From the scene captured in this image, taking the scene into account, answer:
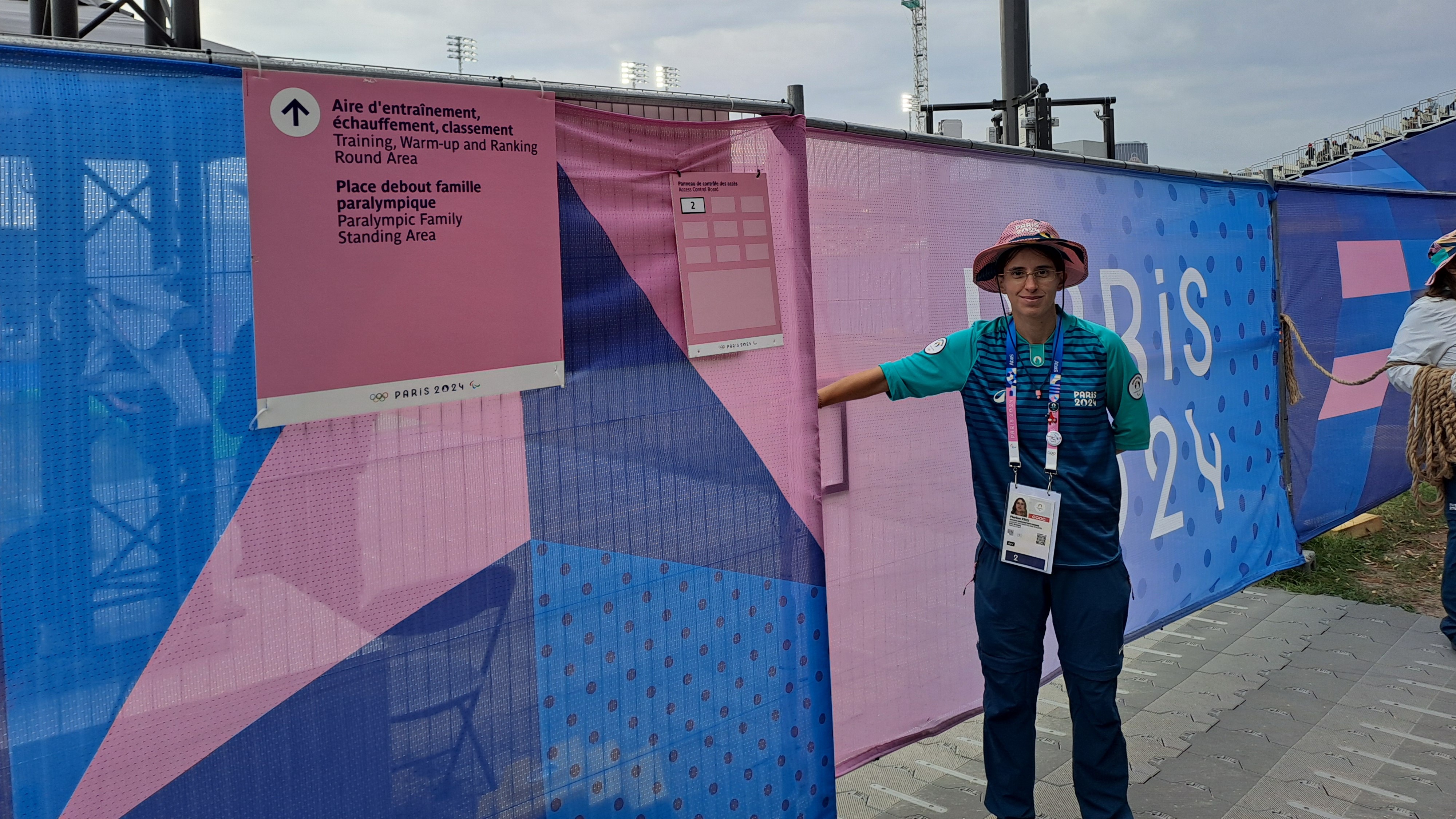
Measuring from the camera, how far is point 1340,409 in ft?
22.0

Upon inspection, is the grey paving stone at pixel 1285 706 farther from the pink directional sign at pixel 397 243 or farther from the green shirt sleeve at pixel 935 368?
the pink directional sign at pixel 397 243

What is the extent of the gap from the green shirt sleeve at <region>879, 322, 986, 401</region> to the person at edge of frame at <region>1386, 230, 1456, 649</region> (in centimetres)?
319

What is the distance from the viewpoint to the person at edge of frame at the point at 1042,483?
3.00 m

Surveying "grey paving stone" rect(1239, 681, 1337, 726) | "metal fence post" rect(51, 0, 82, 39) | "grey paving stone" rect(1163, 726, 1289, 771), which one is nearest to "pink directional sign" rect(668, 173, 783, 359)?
"grey paving stone" rect(1163, 726, 1289, 771)

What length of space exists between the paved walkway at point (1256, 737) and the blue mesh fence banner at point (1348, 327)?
1.24 m

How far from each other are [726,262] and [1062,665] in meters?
1.64

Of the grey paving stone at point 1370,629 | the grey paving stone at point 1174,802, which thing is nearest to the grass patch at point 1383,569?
the grey paving stone at point 1370,629

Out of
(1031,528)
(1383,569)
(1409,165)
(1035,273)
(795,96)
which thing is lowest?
(1383,569)

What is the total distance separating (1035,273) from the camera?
118 inches

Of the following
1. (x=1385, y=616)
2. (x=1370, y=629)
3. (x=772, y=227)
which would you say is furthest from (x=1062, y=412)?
(x=1385, y=616)

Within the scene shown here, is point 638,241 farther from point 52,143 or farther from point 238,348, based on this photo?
point 52,143

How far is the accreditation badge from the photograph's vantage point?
295 centimetres

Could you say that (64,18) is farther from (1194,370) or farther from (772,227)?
(1194,370)

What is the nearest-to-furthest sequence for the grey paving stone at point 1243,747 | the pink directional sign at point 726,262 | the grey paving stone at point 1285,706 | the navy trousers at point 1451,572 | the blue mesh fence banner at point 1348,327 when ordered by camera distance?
the pink directional sign at point 726,262 < the grey paving stone at point 1243,747 < the grey paving stone at point 1285,706 < the navy trousers at point 1451,572 < the blue mesh fence banner at point 1348,327
